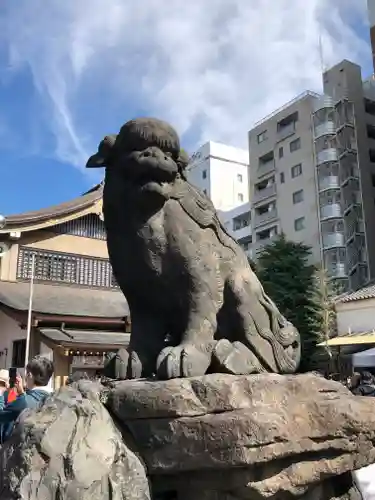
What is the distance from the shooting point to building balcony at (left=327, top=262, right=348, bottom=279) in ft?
77.0

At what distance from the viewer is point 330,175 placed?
25312mm

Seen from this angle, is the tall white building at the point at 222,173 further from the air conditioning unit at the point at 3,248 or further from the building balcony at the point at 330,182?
the air conditioning unit at the point at 3,248

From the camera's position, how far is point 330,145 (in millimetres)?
25656

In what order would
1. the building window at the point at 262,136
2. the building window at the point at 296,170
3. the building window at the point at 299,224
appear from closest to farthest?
the building window at the point at 299,224 < the building window at the point at 296,170 < the building window at the point at 262,136

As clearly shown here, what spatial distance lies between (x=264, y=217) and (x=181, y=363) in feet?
91.1

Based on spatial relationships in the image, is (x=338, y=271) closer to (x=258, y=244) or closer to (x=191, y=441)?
(x=258, y=244)

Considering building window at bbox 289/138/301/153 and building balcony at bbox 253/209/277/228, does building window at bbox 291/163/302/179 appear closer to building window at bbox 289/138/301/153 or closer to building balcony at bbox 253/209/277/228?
building window at bbox 289/138/301/153

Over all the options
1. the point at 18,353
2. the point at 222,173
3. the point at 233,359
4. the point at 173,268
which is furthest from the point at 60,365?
the point at 222,173

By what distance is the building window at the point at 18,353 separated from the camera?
12.9m

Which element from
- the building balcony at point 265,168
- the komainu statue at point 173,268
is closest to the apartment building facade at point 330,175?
the building balcony at point 265,168

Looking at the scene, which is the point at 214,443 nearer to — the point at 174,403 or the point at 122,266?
the point at 174,403

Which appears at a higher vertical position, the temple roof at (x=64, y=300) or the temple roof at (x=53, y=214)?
the temple roof at (x=53, y=214)

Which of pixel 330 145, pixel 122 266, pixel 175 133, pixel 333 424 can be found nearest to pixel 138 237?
pixel 122 266

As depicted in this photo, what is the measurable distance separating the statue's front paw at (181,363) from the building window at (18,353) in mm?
11633
